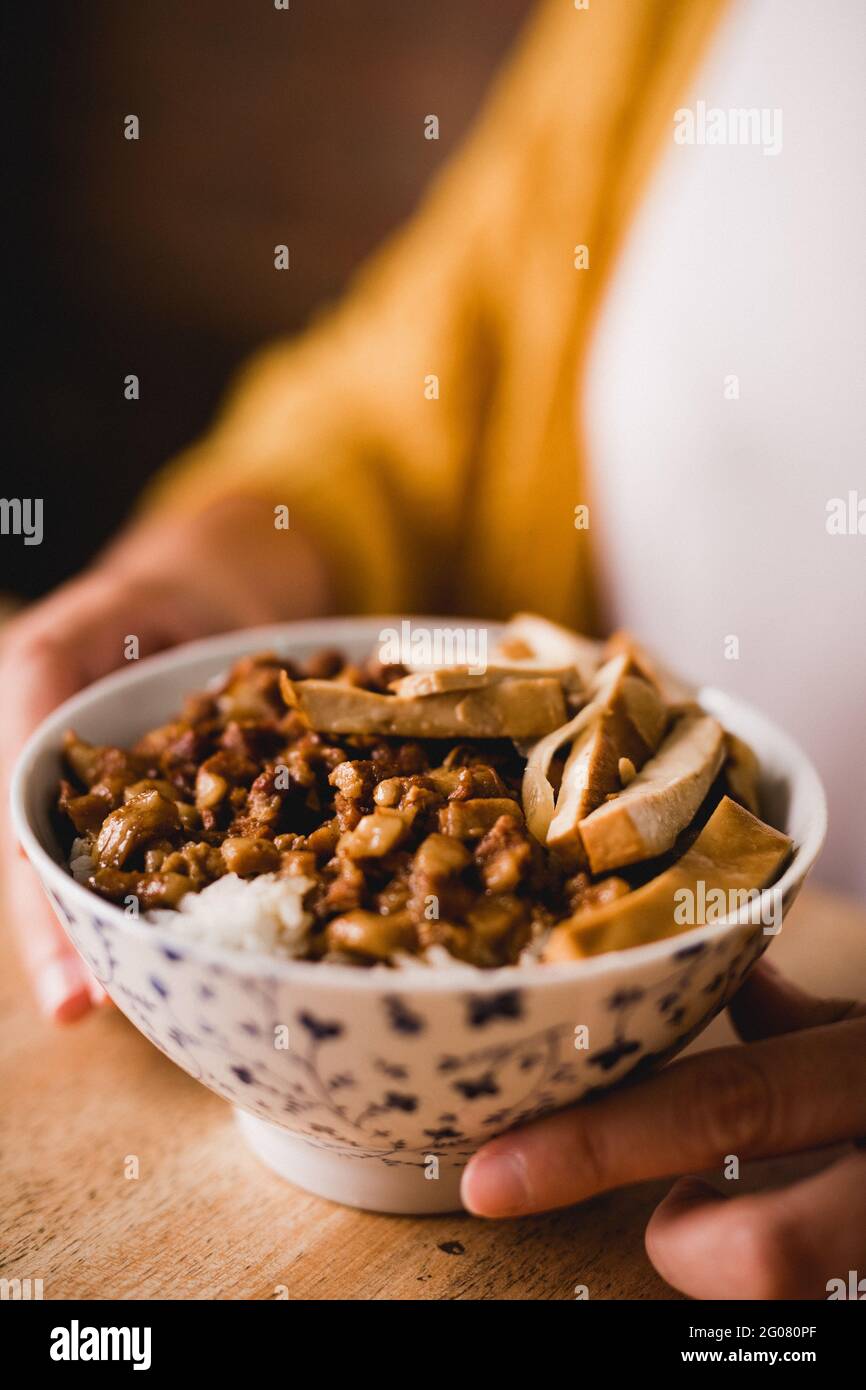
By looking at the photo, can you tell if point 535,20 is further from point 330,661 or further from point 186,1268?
point 186,1268

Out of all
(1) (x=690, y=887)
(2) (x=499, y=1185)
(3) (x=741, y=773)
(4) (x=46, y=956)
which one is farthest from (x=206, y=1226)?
(3) (x=741, y=773)

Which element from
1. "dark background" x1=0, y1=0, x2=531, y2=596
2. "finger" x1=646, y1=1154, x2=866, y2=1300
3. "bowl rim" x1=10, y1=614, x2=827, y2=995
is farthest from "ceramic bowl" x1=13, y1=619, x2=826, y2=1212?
"dark background" x1=0, y1=0, x2=531, y2=596

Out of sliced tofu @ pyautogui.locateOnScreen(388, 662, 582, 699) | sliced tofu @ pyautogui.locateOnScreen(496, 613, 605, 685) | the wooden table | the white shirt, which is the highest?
the white shirt

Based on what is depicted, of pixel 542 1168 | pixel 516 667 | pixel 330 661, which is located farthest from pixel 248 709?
pixel 542 1168

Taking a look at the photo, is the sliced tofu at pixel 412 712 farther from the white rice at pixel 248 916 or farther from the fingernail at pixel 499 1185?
the fingernail at pixel 499 1185

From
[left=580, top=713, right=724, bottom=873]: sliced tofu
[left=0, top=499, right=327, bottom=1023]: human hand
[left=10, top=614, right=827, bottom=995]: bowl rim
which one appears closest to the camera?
[left=10, top=614, right=827, bottom=995]: bowl rim

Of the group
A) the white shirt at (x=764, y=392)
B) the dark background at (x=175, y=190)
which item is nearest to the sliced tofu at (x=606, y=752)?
the white shirt at (x=764, y=392)

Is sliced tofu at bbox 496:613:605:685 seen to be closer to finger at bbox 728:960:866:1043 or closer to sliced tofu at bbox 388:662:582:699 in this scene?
sliced tofu at bbox 388:662:582:699
